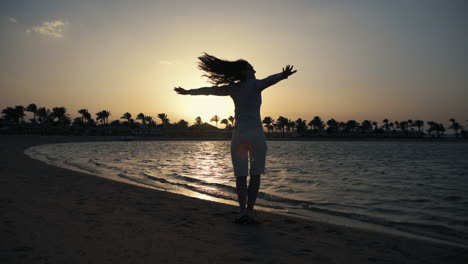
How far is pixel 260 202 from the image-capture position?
7.12m

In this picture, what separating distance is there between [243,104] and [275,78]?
0.62m

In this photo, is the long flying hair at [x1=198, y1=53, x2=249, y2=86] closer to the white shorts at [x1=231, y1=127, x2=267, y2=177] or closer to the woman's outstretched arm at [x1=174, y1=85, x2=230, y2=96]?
the woman's outstretched arm at [x1=174, y1=85, x2=230, y2=96]

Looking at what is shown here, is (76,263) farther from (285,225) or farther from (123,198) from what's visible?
(123,198)

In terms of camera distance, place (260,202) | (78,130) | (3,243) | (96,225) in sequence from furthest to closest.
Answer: (78,130) < (260,202) < (96,225) < (3,243)

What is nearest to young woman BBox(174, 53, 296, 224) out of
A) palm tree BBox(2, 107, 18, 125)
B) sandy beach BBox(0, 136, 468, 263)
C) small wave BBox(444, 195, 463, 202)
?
sandy beach BBox(0, 136, 468, 263)

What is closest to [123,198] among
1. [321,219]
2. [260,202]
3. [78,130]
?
[260,202]

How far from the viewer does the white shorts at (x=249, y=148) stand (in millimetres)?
4270

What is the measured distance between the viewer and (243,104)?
4.35 metres

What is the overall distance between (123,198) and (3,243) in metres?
3.35

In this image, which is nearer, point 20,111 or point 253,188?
point 253,188

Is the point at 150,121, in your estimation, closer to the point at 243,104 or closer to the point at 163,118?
the point at 163,118

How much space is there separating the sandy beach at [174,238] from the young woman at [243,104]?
96cm

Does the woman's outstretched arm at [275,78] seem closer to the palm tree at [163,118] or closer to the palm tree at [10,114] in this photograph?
the palm tree at [10,114]

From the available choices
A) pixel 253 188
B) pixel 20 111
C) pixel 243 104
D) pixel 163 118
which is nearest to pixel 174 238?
pixel 253 188
